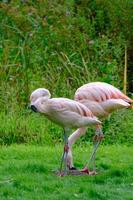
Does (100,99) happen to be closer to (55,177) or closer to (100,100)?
(100,100)

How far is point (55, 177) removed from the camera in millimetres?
7562

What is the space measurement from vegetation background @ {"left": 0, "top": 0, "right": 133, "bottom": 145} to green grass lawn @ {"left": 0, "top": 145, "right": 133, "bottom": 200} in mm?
1119

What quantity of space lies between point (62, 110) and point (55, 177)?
2.35 ft

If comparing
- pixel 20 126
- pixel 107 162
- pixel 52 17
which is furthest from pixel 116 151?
pixel 52 17

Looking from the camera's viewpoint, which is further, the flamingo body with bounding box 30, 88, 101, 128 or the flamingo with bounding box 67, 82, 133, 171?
the flamingo with bounding box 67, 82, 133, 171

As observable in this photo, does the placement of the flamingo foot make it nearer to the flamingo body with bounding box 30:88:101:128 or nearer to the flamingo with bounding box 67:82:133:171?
the flamingo with bounding box 67:82:133:171

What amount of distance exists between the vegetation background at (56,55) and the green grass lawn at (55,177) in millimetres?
1119

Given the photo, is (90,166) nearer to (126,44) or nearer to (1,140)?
(1,140)

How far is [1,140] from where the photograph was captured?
10227mm

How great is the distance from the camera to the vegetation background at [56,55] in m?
10.6

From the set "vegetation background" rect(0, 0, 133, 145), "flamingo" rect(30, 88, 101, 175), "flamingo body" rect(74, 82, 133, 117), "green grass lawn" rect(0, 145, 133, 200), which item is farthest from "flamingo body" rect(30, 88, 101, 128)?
"vegetation background" rect(0, 0, 133, 145)

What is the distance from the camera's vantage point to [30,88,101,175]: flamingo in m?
7.51

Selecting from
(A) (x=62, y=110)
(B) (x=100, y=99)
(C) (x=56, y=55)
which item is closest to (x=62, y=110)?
(A) (x=62, y=110)

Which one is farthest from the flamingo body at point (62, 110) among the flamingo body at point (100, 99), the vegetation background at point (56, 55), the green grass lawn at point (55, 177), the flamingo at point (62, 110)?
the vegetation background at point (56, 55)
